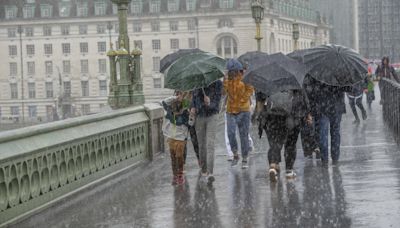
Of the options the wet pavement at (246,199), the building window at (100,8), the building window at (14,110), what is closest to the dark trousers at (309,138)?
the wet pavement at (246,199)

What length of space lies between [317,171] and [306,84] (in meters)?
1.32

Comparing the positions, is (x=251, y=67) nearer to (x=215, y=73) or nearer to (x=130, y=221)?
(x=215, y=73)

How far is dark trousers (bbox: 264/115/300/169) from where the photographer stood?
41.8 ft

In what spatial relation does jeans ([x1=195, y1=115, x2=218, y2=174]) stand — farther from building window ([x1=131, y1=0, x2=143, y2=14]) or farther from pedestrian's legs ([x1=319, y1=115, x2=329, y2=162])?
building window ([x1=131, y1=0, x2=143, y2=14])

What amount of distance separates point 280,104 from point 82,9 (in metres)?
102

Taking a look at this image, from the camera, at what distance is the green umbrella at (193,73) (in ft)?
41.6

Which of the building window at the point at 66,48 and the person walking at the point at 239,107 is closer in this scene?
the person walking at the point at 239,107

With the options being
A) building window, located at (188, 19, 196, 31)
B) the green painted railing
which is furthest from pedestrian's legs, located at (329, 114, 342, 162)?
building window, located at (188, 19, 196, 31)

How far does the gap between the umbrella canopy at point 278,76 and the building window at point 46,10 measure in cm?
10126

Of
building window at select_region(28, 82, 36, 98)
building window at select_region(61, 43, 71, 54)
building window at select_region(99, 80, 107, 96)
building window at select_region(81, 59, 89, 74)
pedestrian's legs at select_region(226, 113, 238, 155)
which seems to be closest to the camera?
pedestrian's legs at select_region(226, 113, 238, 155)

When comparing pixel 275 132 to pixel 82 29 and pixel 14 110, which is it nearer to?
pixel 14 110

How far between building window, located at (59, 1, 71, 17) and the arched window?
1847 centimetres

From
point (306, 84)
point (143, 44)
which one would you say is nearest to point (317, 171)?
point (306, 84)

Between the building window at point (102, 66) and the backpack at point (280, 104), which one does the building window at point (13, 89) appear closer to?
the building window at point (102, 66)
